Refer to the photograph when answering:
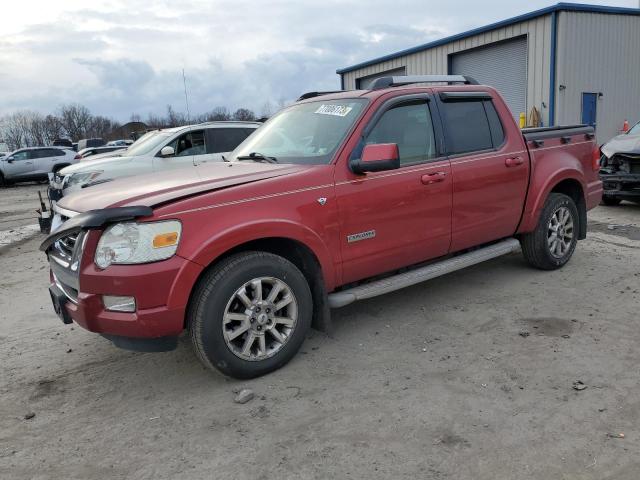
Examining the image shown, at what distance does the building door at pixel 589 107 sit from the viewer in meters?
15.8

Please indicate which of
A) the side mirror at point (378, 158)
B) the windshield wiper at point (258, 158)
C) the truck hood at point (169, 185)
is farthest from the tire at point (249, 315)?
the windshield wiper at point (258, 158)

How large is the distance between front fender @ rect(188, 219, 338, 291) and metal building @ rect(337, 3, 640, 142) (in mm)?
13834

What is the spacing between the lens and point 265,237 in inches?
138

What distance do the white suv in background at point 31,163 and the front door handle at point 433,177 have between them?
73.7 ft

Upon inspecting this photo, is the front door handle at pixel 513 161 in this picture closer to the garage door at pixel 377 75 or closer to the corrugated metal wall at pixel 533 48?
the corrugated metal wall at pixel 533 48

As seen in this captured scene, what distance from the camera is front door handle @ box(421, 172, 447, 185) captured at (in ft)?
14.2

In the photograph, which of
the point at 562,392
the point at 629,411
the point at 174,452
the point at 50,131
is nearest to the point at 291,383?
the point at 174,452

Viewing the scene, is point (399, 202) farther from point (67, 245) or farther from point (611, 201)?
point (611, 201)

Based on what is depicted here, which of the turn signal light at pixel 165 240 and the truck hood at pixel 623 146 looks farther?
the truck hood at pixel 623 146

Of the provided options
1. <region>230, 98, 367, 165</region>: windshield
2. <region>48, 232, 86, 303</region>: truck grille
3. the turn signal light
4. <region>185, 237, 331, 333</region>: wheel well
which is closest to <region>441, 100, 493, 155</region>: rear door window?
<region>230, 98, 367, 165</region>: windshield

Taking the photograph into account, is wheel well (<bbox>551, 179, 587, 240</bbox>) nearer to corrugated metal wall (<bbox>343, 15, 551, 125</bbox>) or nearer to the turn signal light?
the turn signal light

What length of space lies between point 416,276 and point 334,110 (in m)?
1.51

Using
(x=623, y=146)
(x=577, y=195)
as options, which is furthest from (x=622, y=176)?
(x=577, y=195)

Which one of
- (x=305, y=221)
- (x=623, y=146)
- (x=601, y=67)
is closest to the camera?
(x=305, y=221)
